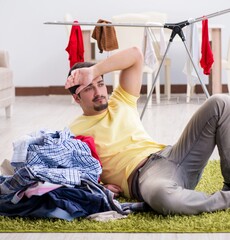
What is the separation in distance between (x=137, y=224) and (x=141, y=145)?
0.50 m

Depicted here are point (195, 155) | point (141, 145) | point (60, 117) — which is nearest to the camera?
point (195, 155)

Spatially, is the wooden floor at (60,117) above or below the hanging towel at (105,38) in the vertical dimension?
below

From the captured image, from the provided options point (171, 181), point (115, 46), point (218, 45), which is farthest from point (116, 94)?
point (218, 45)

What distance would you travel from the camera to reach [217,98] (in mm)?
2969

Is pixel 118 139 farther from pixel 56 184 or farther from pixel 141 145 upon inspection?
pixel 56 184

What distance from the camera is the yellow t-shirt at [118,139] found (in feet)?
10.2

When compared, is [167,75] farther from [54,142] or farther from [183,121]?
[54,142]

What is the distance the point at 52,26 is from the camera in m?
8.80

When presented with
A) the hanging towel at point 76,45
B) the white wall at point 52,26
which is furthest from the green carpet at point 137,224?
the white wall at point 52,26

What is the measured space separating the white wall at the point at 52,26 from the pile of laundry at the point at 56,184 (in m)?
5.78

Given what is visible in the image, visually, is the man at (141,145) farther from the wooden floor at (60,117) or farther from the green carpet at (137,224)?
the wooden floor at (60,117)

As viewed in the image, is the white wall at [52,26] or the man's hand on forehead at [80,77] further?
the white wall at [52,26]

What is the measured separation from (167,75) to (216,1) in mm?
1138

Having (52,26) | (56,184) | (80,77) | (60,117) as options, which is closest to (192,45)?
(60,117)
